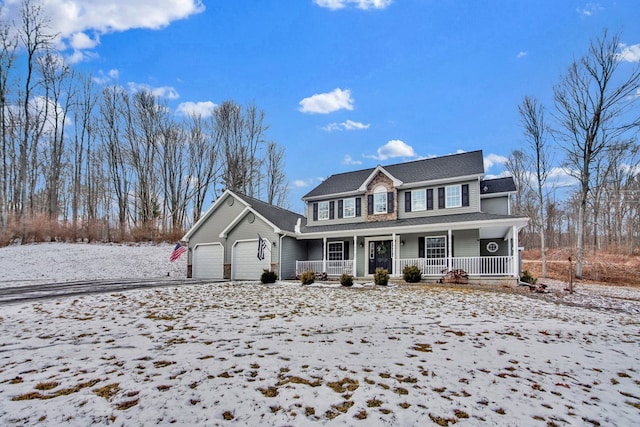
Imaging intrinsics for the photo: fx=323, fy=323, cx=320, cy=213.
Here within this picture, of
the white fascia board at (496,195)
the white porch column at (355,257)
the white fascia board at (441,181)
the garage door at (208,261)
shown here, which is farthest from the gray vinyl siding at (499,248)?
the garage door at (208,261)

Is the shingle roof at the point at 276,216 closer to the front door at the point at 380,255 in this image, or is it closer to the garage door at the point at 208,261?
the garage door at the point at 208,261

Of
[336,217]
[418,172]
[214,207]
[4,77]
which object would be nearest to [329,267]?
[336,217]

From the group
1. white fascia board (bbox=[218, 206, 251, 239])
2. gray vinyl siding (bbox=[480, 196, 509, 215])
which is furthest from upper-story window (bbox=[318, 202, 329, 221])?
gray vinyl siding (bbox=[480, 196, 509, 215])

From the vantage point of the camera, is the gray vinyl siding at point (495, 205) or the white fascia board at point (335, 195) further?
the white fascia board at point (335, 195)

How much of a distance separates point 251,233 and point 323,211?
14.6ft

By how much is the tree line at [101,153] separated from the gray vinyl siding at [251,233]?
9.95 m

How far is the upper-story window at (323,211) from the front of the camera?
19.0 metres

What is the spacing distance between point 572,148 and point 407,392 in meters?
21.8

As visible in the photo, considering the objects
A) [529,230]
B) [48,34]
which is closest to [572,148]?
[529,230]

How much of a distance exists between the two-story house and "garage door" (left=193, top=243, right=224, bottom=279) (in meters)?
0.06

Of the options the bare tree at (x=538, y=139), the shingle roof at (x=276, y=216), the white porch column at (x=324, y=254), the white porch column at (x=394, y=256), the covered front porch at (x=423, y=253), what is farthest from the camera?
the bare tree at (x=538, y=139)

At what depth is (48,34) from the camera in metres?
21.8

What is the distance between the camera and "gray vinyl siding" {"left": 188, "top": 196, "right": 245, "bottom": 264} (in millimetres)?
18453

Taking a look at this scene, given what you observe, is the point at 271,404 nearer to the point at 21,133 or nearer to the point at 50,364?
the point at 50,364
